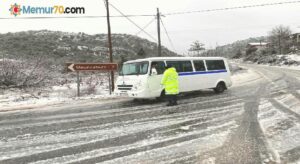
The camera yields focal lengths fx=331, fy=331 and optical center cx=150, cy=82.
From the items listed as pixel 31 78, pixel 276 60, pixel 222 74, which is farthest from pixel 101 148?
pixel 276 60

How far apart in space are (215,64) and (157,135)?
10.3 meters

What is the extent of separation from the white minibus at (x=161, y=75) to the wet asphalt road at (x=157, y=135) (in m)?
1.60

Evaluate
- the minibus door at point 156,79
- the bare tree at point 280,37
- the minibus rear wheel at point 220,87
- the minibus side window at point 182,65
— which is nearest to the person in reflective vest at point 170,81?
the minibus door at point 156,79

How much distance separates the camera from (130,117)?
1043 cm

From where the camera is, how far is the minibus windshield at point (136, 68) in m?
13.9

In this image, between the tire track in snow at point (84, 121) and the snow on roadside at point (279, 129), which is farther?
the tire track in snow at point (84, 121)

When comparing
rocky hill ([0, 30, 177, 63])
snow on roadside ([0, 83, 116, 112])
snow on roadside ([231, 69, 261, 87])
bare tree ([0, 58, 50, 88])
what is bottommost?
snow on roadside ([0, 83, 116, 112])

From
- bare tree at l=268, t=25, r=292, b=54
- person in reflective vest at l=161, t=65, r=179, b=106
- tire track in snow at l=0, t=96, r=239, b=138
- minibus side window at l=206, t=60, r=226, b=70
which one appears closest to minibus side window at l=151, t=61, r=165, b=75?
person in reflective vest at l=161, t=65, r=179, b=106

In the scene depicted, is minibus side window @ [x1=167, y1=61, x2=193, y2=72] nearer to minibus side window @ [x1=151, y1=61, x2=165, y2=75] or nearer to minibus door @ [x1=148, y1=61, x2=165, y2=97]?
minibus side window @ [x1=151, y1=61, x2=165, y2=75]

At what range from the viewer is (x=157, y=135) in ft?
25.2

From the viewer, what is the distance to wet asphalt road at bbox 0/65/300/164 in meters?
6.03

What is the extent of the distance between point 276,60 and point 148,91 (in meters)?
50.3

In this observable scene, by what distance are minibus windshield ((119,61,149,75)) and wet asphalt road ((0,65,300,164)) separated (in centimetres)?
217

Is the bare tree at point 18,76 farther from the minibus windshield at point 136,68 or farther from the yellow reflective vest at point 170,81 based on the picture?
the yellow reflective vest at point 170,81
